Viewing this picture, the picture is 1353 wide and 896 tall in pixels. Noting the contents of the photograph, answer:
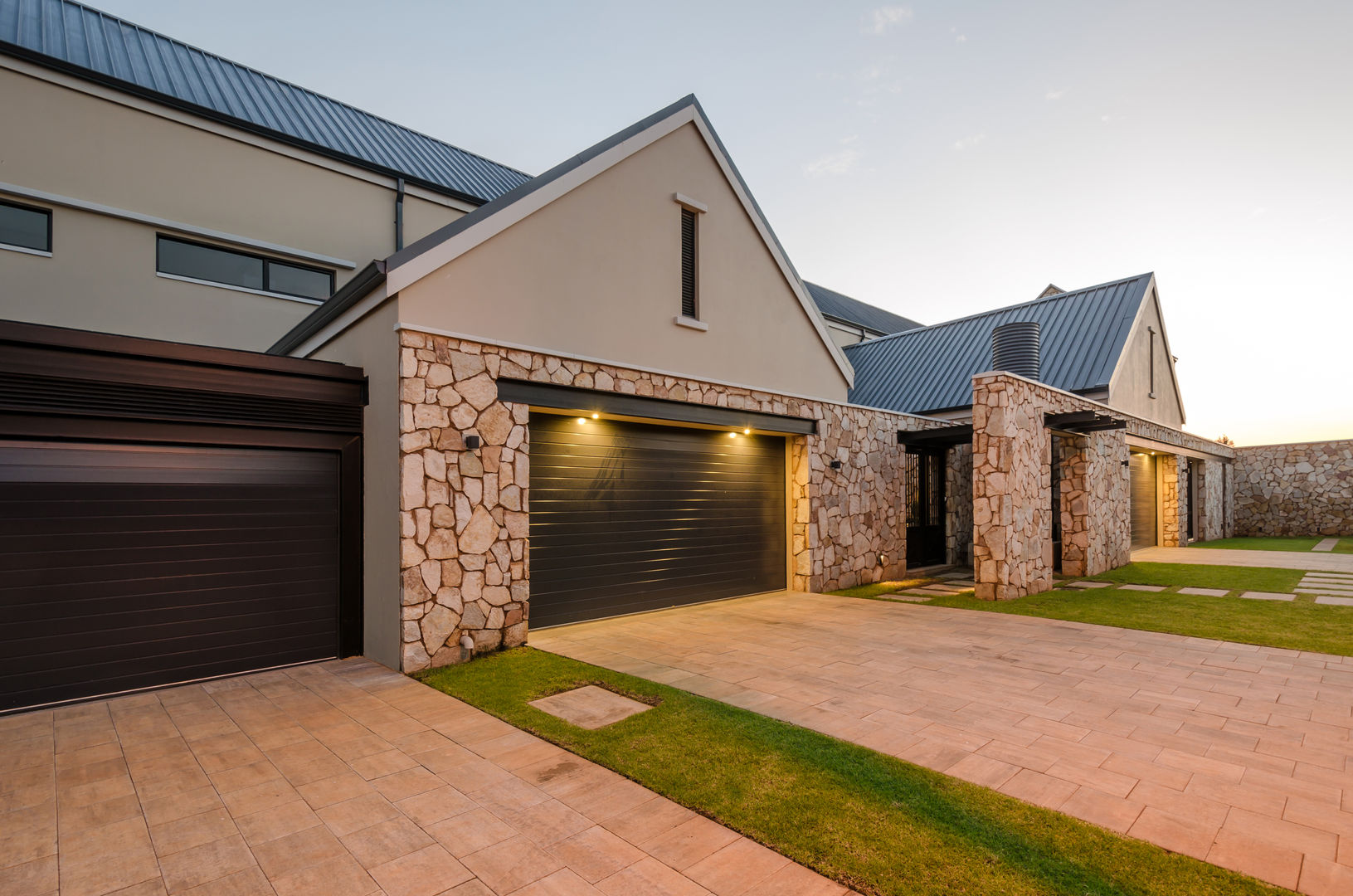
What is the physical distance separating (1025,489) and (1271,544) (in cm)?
1583

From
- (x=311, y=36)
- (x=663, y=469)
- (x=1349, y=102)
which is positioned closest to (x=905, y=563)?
(x=663, y=469)

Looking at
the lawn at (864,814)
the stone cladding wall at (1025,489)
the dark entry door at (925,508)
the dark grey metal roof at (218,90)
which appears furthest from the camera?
the dark entry door at (925,508)

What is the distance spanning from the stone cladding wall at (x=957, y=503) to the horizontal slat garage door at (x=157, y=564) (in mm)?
12940

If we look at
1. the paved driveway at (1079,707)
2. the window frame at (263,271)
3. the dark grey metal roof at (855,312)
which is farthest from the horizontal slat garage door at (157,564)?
the dark grey metal roof at (855,312)

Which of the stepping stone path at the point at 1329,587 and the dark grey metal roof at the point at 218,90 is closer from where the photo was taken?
the dark grey metal roof at the point at 218,90

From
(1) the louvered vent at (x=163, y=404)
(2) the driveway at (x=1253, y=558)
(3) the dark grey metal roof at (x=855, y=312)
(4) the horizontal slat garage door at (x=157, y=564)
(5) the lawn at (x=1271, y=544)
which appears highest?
(3) the dark grey metal roof at (x=855, y=312)

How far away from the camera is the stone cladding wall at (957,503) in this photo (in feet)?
47.1

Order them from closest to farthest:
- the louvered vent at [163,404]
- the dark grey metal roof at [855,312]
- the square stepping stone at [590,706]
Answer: the square stepping stone at [590,706] → the louvered vent at [163,404] → the dark grey metal roof at [855,312]

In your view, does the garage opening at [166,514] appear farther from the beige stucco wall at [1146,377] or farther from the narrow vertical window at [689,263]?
the beige stucco wall at [1146,377]

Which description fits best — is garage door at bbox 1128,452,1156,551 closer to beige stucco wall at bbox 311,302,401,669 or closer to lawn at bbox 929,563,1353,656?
lawn at bbox 929,563,1353,656

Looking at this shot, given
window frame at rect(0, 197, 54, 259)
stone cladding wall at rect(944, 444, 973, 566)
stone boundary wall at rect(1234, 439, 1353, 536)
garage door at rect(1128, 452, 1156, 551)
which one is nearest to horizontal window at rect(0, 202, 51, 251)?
window frame at rect(0, 197, 54, 259)

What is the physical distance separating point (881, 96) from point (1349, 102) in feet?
23.8

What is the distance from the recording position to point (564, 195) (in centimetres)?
735

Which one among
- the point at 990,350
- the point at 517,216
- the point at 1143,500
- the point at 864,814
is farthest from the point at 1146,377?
the point at 864,814
